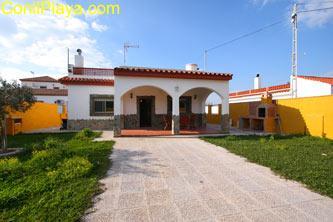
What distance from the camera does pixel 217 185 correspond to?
4.31 metres

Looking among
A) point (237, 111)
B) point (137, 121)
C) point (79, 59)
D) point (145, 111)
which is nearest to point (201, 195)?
point (137, 121)

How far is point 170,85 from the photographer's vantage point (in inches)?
446

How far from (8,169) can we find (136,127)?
943 centimetres

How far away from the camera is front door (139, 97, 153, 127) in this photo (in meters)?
14.4

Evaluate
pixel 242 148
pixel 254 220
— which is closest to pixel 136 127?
pixel 242 148

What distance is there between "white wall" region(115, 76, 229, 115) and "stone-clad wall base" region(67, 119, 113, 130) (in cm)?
434

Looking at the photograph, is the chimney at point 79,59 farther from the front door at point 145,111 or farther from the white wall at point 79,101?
the front door at point 145,111

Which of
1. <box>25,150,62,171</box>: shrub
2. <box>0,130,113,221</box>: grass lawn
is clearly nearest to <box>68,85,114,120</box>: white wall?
<box>0,130,113,221</box>: grass lawn

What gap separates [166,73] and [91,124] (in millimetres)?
6882

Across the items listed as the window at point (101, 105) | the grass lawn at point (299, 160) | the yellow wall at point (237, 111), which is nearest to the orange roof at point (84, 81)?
the window at point (101, 105)

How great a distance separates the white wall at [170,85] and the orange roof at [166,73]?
7.1 inches

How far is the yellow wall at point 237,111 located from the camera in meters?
16.2

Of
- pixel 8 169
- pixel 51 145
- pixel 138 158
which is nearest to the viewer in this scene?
Result: pixel 8 169

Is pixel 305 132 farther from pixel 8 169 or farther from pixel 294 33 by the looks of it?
pixel 8 169
